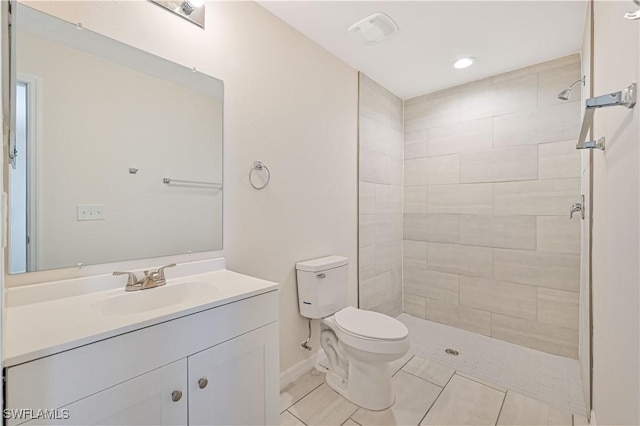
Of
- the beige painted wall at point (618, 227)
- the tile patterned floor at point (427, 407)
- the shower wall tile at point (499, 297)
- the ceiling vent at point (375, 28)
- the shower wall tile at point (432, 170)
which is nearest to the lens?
the beige painted wall at point (618, 227)

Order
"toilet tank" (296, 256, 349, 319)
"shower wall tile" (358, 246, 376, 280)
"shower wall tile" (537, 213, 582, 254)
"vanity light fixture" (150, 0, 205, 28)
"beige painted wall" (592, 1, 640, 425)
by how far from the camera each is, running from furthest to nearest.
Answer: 1. "shower wall tile" (358, 246, 376, 280)
2. "shower wall tile" (537, 213, 582, 254)
3. "toilet tank" (296, 256, 349, 319)
4. "vanity light fixture" (150, 0, 205, 28)
5. "beige painted wall" (592, 1, 640, 425)

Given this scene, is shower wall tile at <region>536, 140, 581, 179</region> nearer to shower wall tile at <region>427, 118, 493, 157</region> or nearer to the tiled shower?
the tiled shower

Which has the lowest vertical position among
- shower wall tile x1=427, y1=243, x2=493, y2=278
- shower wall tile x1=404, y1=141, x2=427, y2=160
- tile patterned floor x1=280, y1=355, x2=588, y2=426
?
tile patterned floor x1=280, y1=355, x2=588, y2=426

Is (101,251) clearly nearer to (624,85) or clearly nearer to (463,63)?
(624,85)

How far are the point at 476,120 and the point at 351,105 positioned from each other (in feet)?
3.81

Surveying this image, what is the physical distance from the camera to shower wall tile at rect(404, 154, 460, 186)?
2.72 meters

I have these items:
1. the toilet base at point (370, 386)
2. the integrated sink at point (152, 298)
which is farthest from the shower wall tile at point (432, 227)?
the integrated sink at point (152, 298)

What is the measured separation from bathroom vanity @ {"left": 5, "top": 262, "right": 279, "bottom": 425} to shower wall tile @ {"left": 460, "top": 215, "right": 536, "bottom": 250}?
209cm

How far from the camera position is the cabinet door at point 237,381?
1010 millimetres

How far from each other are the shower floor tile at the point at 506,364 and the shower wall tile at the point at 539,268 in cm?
55

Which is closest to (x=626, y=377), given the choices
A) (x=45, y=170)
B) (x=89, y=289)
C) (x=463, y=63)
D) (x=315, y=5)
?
(x=89, y=289)

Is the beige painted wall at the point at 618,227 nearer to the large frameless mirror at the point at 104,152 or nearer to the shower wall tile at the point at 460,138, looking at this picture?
the shower wall tile at the point at 460,138

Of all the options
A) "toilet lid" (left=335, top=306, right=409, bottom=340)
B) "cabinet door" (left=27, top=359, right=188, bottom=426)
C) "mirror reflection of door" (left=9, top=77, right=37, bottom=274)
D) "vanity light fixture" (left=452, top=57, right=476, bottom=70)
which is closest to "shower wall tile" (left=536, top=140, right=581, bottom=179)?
"vanity light fixture" (left=452, top=57, right=476, bottom=70)

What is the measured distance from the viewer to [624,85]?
2.59 ft
